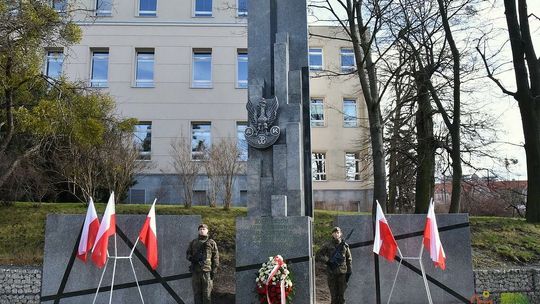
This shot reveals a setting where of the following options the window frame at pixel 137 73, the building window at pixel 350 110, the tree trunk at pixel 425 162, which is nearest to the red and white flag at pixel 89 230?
the tree trunk at pixel 425 162

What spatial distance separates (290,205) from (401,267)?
9.57 feet

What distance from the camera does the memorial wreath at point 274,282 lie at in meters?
9.66

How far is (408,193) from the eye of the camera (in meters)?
28.9

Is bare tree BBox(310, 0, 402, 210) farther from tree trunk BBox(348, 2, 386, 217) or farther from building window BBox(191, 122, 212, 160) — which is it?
building window BBox(191, 122, 212, 160)

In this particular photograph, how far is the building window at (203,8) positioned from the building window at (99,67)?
6.04 meters

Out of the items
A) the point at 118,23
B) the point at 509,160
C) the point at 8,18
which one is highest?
the point at 118,23

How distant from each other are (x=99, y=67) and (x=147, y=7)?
185 inches

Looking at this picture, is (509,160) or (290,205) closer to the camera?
(290,205)

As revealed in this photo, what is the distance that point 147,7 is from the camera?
30.5 metres

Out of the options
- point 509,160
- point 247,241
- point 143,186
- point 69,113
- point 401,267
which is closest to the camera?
point 247,241

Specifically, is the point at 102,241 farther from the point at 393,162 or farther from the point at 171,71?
the point at 171,71

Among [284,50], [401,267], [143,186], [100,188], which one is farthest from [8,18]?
[143,186]

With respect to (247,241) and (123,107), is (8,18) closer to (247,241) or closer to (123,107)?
(247,241)

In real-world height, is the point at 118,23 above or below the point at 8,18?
above
